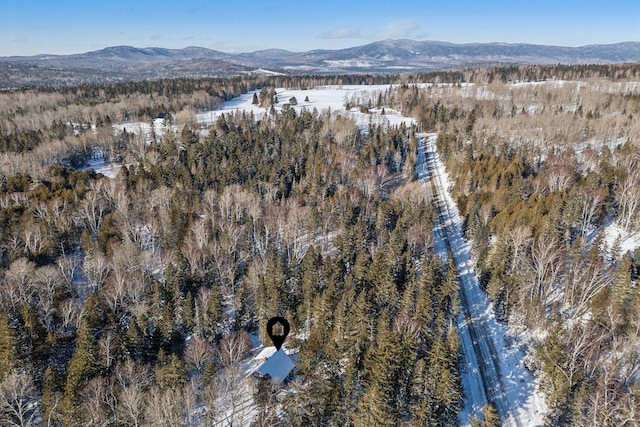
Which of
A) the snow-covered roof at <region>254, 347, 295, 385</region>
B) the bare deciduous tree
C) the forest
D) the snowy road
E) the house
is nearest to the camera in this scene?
the bare deciduous tree

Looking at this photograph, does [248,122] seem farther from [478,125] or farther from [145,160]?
[478,125]

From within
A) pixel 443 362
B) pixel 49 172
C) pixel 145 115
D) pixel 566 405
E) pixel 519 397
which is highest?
pixel 145 115

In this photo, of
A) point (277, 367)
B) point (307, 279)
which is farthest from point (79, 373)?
point (307, 279)

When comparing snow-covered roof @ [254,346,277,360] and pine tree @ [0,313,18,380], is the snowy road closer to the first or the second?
snow-covered roof @ [254,346,277,360]

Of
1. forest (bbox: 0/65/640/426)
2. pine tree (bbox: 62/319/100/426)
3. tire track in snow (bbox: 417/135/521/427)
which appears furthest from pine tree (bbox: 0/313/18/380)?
tire track in snow (bbox: 417/135/521/427)

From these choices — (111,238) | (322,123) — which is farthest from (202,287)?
(322,123)

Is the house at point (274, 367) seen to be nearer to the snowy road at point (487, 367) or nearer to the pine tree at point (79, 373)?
the pine tree at point (79, 373)
